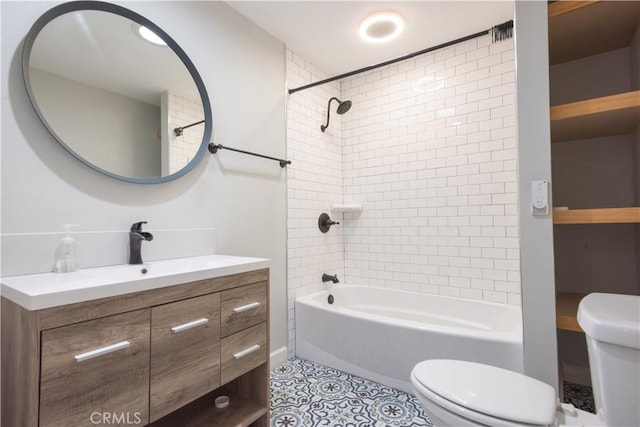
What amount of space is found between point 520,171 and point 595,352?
0.73 m

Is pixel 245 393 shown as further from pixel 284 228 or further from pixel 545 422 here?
pixel 545 422

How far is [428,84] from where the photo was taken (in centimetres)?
272

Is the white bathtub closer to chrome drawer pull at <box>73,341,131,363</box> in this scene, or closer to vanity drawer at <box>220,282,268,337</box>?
vanity drawer at <box>220,282,268,337</box>

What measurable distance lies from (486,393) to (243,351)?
104 cm

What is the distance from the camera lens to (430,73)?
8.91ft

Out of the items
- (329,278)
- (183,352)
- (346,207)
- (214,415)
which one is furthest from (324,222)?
(183,352)

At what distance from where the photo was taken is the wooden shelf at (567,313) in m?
1.28

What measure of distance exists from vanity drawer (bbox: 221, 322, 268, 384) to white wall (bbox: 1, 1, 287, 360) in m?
0.67

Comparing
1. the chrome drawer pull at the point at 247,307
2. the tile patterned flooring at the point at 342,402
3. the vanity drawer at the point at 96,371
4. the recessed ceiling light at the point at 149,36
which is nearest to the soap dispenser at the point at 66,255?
the vanity drawer at the point at 96,371

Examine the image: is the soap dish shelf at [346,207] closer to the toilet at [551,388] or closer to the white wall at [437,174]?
the white wall at [437,174]

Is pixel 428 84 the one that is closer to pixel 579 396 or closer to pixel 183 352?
pixel 579 396

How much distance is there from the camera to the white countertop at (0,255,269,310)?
88 centimetres

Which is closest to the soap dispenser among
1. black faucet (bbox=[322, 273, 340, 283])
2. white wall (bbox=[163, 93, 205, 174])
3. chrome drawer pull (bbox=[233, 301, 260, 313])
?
white wall (bbox=[163, 93, 205, 174])

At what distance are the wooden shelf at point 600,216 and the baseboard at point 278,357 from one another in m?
2.02
